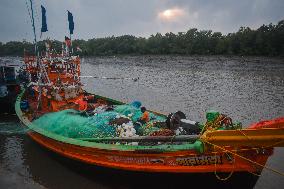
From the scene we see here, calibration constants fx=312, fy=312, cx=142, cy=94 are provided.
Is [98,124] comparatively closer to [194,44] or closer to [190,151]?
[190,151]

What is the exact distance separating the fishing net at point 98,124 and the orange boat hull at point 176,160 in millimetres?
720

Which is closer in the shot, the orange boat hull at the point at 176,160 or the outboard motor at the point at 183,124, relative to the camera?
the orange boat hull at the point at 176,160

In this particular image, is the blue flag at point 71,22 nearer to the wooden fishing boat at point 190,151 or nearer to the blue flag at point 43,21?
the blue flag at point 43,21

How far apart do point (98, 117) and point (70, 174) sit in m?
2.14

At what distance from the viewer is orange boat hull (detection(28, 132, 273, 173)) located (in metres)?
6.92

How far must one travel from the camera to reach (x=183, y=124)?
8852 mm

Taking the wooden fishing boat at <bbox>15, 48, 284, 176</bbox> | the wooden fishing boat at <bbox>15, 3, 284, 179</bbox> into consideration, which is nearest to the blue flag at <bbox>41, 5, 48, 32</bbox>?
the wooden fishing boat at <bbox>15, 3, 284, 179</bbox>

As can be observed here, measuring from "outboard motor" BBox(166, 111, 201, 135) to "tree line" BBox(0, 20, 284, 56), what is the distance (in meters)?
28.6

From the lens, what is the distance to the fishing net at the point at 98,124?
29.8ft

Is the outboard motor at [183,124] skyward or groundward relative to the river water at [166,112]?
skyward

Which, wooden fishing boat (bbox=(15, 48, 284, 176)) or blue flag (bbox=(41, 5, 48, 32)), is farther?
blue flag (bbox=(41, 5, 48, 32))

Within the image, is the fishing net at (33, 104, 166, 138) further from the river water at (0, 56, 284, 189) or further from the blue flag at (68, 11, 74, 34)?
the blue flag at (68, 11, 74, 34)

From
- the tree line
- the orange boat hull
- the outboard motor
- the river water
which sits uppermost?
the tree line

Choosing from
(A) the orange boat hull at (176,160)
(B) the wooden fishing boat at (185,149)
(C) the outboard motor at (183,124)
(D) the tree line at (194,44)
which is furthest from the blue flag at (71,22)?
(D) the tree line at (194,44)
